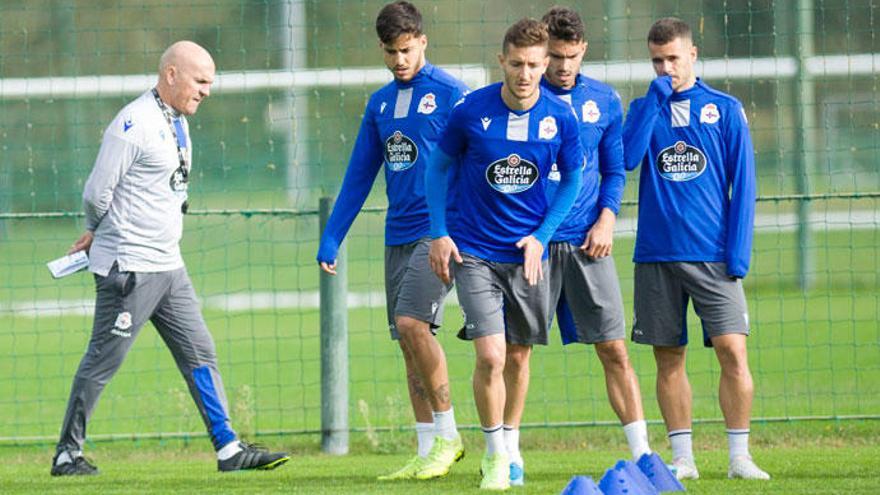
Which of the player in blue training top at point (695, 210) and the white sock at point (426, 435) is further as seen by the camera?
the white sock at point (426, 435)

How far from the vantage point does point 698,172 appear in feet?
25.3

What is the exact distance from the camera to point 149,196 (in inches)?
320

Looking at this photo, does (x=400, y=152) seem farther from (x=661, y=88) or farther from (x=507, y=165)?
(x=661, y=88)

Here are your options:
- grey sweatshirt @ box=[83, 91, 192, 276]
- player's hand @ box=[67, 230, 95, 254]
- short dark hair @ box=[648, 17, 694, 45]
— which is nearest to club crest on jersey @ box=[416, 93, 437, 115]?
short dark hair @ box=[648, 17, 694, 45]

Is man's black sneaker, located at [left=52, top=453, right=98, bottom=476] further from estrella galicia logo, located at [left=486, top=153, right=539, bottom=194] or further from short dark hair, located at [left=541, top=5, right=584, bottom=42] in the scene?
short dark hair, located at [left=541, top=5, right=584, bottom=42]

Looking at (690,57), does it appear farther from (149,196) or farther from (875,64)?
(875,64)

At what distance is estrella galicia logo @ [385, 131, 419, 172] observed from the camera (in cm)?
807

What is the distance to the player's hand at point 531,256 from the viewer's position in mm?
7277

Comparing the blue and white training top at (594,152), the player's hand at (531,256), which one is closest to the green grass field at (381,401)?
the player's hand at (531,256)

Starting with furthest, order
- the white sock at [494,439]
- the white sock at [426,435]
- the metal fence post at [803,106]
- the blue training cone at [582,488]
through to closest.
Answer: the metal fence post at [803,106], the white sock at [426,435], the white sock at [494,439], the blue training cone at [582,488]

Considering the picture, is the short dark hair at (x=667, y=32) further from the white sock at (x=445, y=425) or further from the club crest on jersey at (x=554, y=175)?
the white sock at (x=445, y=425)

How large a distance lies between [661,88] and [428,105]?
46.2 inches

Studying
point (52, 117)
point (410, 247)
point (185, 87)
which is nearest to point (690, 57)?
point (410, 247)

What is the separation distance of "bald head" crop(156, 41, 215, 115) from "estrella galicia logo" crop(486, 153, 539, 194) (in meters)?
1.69
